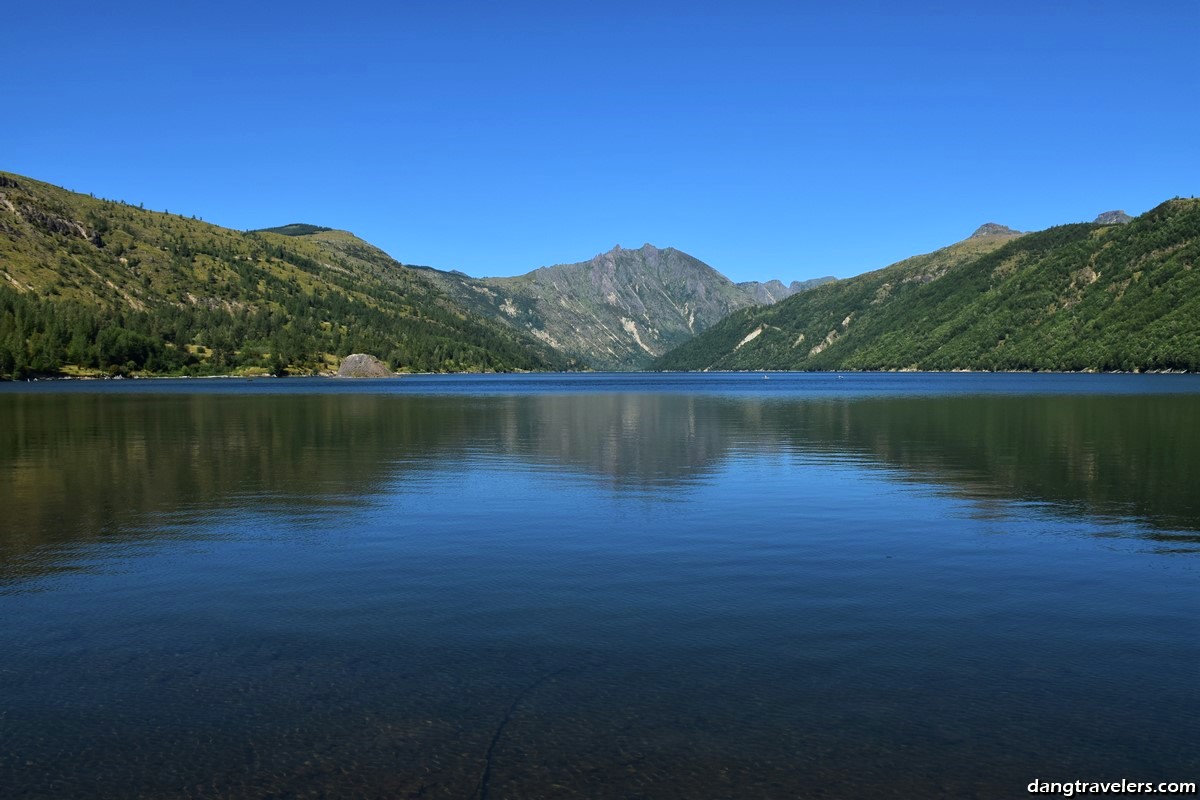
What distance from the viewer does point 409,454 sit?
5609 cm

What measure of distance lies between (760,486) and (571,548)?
52.8ft

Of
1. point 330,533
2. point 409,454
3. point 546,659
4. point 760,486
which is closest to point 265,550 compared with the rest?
point 330,533

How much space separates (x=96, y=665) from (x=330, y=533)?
44.3ft

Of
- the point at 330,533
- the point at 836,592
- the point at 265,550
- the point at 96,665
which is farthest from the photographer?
the point at 330,533

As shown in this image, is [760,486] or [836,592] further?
[760,486]

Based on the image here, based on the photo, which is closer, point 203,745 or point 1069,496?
point 203,745

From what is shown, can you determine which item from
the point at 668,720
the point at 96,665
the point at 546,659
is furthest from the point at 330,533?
the point at 668,720

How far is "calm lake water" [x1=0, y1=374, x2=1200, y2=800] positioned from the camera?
1205 cm

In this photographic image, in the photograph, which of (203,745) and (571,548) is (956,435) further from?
(203,745)

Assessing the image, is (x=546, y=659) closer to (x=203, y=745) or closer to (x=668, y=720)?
(x=668, y=720)

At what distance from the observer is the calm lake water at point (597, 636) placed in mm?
12047

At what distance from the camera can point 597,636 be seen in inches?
690

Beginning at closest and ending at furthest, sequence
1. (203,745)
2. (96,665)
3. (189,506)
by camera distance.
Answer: (203,745)
(96,665)
(189,506)

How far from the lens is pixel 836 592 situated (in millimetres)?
21062
